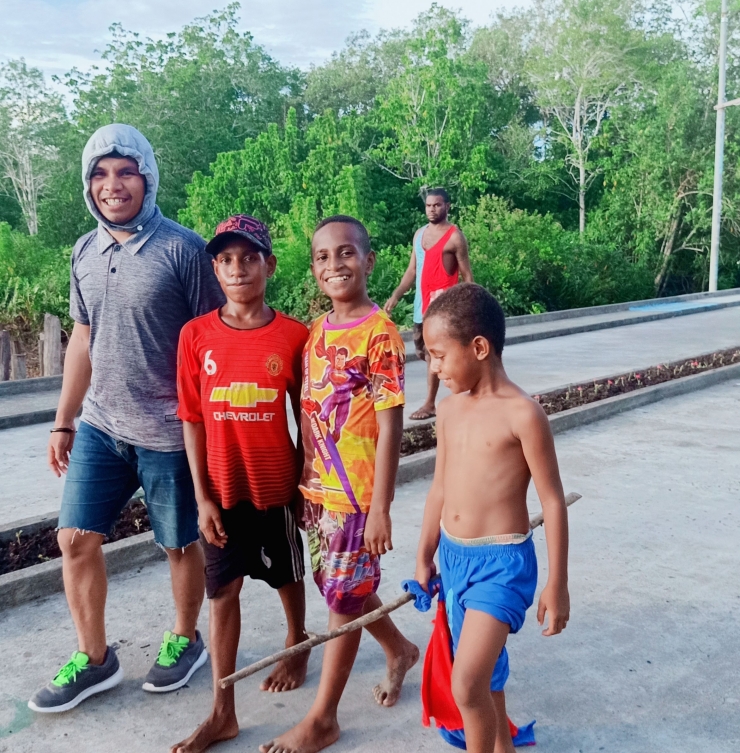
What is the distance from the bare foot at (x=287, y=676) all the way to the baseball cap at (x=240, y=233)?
1.54 metres

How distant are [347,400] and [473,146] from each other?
25512 millimetres

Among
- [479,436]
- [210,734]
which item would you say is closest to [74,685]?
[210,734]

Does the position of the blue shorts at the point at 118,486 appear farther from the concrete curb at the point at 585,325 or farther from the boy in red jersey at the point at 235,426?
the concrete curb at the point at 585,325

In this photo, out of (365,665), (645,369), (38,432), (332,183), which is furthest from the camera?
(332,183)

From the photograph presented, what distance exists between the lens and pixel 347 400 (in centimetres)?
263

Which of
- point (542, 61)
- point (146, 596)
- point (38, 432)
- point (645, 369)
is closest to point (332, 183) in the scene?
point (542, 61)

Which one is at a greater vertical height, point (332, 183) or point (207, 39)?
point (207, 39)

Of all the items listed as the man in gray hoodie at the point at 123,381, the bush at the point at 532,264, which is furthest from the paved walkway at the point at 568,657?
the bush at the point at 532,264

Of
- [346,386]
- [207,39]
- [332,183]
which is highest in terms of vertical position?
[207,39]

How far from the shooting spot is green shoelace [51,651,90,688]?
2916 millimetres

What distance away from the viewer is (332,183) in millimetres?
24203

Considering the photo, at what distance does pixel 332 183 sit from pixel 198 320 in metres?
22.1

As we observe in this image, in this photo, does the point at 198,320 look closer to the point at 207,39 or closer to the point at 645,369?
the point at 645,369

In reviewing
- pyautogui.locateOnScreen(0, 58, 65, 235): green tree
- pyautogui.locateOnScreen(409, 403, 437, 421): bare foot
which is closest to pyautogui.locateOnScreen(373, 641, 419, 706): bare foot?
pyautogui.locateOnScreen(409, 403, 437, 421): bare foot
